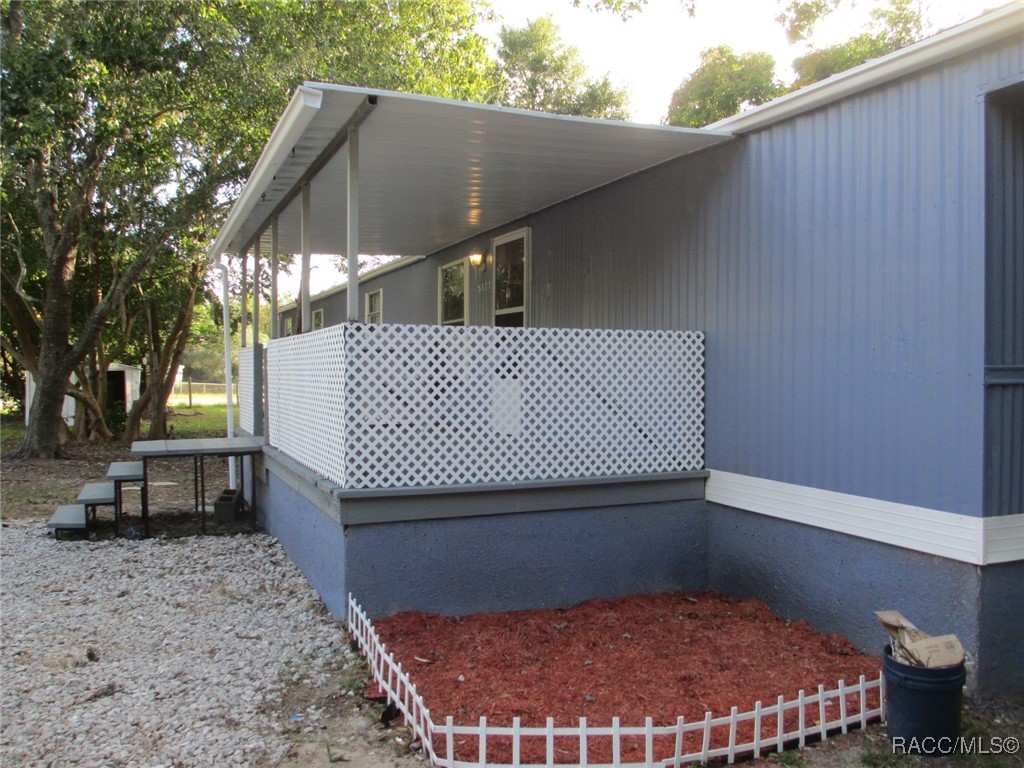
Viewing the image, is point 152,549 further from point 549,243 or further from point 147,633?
point 549,243

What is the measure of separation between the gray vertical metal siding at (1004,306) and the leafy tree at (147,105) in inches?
382

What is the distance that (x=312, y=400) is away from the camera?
571 cm

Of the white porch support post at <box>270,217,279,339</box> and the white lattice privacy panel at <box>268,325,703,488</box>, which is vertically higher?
the white porch support post at <box>270,217,279,339</box>

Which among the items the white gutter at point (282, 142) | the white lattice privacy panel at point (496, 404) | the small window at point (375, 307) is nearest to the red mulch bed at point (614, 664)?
the white lattice privacy panel at point (496, 404)

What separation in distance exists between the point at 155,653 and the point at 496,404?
2.49 m

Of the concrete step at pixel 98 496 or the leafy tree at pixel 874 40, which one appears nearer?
the concrete step at pixel 98 496

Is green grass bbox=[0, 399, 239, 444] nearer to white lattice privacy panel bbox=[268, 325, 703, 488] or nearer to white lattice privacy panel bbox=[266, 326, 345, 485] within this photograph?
white lattice privacy panel bbox=[266, 326, 345, 485]

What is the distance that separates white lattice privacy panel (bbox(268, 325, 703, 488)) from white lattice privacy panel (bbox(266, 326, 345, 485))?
14 millimetres

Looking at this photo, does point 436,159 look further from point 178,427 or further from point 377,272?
point 178,427

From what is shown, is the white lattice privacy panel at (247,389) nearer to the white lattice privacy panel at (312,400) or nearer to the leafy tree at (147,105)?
the white lattice privacy panel at (312,400)

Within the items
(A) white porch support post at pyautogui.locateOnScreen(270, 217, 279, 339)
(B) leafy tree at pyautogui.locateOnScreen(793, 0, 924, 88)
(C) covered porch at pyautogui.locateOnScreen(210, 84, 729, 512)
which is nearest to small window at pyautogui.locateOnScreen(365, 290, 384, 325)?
(A) white porch support post at pyautogui.locateOnScreen(270, 217, 279, 339)

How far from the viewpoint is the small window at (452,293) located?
34.6ft

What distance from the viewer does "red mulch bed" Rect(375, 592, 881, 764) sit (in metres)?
3.60

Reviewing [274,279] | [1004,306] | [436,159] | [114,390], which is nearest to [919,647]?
[1004,306]
